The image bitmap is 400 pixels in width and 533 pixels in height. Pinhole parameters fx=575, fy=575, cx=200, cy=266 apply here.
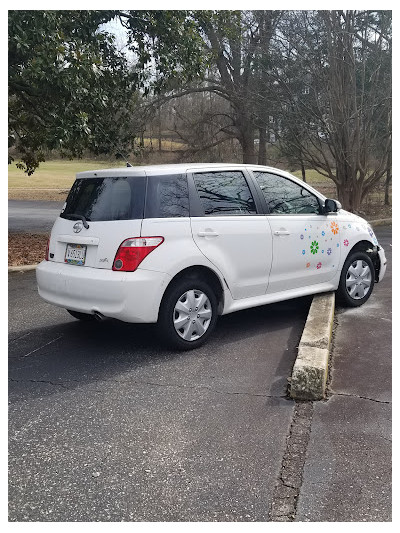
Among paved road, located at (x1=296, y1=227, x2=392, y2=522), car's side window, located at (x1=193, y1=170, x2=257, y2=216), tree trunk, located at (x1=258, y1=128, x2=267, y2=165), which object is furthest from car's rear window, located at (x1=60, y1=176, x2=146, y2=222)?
tree trunk, located at (x1=258, y1=128, x2=267, y2=165)

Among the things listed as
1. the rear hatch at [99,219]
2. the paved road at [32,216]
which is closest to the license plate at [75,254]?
the rear hatch at [99,219]

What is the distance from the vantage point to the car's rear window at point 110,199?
501 cm

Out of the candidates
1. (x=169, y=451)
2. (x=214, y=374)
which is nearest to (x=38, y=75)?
(x=214, y=374)

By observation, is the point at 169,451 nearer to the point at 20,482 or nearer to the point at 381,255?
the point at 20,482

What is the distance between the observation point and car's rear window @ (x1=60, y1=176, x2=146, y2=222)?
16.4 ft

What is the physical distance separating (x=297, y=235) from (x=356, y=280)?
1.19m

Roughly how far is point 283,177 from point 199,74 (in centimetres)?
588

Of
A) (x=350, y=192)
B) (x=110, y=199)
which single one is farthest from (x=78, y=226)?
(x=350, y=192)

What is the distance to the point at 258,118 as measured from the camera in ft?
53.4

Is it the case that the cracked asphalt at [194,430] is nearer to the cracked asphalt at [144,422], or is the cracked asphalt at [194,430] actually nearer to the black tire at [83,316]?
the cracked asphalt at [144,422]

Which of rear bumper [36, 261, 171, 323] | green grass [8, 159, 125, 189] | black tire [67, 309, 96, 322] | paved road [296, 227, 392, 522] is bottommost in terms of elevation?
paved road [296, 227, 392, 522]

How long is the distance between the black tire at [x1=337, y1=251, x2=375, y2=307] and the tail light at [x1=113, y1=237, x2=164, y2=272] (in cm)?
267

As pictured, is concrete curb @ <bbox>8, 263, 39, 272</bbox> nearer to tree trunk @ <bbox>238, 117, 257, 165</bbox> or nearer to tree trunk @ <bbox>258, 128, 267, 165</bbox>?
tree trunk @ <bbox>258, 128, 267, 165</bbox>

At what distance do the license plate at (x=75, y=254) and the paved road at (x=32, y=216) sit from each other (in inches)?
381
